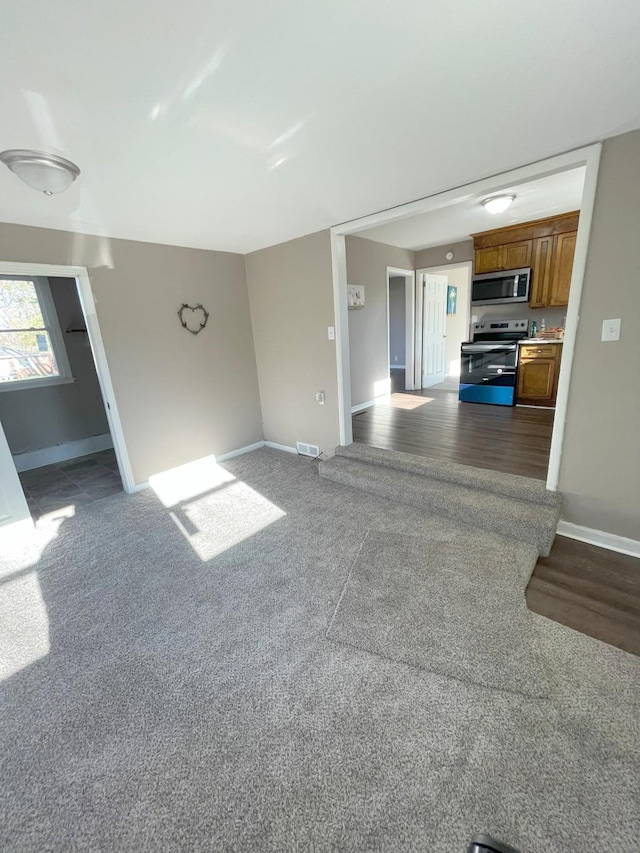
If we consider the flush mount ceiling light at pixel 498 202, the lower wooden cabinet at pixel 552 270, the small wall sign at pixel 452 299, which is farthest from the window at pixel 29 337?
the small wall sign at pixel 452 299

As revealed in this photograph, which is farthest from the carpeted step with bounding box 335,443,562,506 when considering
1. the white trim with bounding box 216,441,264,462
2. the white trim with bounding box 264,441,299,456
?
the white trim with bounding box 216,441,264,462

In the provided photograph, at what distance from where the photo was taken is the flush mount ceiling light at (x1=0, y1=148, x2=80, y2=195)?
171 cm

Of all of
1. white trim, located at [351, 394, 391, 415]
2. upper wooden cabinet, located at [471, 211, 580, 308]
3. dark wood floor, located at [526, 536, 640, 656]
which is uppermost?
upper wooden cabinet, located at [471, 211, 580, 308]

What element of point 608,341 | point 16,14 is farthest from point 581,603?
point 16,14

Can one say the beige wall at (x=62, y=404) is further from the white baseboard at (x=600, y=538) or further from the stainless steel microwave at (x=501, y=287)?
the stainless steel microwave at (x=501, y=287)

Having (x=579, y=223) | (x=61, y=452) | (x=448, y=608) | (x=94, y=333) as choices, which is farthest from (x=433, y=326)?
(x=61, y=452)

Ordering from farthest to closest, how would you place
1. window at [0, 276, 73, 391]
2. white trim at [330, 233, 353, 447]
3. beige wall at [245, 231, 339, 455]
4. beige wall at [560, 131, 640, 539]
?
window at [0, 276, 73, 391] → beige wall at [245, 231, 339, 455] → white trim at [330, 233, 353, 447] → beige wall at [560, 131, 640, 539]

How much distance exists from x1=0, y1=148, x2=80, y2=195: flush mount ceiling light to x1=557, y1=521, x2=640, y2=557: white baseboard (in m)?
3.89

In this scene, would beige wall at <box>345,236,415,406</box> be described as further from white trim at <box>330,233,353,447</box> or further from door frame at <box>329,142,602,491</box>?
door frame at <box>329,142,602,491</box>

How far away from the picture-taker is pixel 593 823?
1.07 metres

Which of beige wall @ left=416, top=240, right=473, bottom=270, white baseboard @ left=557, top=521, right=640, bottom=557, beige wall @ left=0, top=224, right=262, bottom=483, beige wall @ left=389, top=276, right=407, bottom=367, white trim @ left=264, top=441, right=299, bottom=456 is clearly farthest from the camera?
beige wall @ left=389, top=276, right=407, bottom=367

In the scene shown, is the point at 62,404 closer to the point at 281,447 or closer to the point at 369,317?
the point at 281,447

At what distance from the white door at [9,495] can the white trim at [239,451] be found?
1911mm

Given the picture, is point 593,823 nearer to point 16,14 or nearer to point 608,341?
point 608,341
